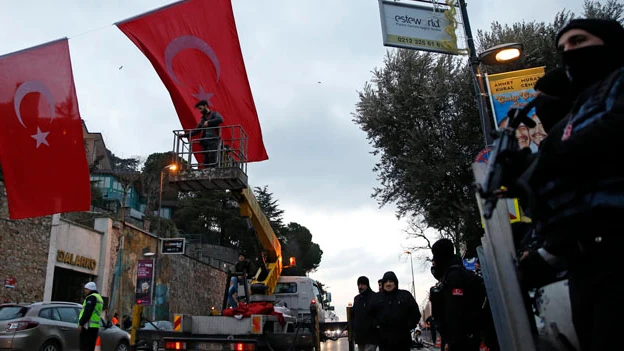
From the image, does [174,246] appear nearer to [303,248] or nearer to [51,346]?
[51,346]

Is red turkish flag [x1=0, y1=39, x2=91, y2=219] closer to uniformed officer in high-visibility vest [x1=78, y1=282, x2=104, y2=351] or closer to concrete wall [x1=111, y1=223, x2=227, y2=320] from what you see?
uniformed officer in high-visibility vest [x1=78, y1=282, x2=104, y2=351]

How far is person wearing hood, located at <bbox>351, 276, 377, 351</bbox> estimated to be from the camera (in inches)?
291

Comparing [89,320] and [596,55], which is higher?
[596,55]

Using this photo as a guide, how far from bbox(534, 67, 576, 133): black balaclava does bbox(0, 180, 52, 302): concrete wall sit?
A: 20.2 m

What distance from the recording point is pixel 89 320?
932cm

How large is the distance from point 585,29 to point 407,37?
6.77m

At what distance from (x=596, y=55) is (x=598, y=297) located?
3.27 ft

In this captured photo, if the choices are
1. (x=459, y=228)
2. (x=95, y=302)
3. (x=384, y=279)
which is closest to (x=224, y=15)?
(x=95, y=302)

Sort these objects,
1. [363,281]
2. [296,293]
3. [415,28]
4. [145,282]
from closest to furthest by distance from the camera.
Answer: [415,28]
[363,281]
[296,293]
[145,282]

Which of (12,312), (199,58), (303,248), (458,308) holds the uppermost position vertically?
(303,248)


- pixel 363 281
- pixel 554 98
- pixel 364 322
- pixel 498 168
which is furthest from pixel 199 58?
pixel 498 168

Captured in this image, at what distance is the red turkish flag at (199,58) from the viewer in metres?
10.1

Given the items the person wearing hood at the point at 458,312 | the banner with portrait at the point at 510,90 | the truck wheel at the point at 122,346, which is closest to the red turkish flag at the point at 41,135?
the truck wheel at the point at 122,346

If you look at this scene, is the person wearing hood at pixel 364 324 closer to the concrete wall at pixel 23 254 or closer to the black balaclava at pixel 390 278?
the black balaclava at pixel 390 278
